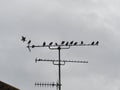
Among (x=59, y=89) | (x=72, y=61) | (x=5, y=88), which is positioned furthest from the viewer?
(x=5, y=88)

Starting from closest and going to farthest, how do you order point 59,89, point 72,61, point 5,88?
point 59,89 → point 72,61 → point 5,88

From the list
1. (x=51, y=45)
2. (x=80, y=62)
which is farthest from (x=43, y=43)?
(x=80, y=62)

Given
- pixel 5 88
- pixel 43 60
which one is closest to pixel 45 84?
pixel 43 60

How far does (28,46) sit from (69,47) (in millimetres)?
2877

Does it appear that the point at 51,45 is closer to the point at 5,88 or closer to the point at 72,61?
the point at 72,61

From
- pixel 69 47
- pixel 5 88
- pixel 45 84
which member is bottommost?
pixel 5 88

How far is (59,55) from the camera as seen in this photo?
3619 cm

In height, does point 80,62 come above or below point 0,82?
above

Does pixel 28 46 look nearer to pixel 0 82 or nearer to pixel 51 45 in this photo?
pixel 51 45

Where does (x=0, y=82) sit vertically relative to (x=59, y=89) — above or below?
below

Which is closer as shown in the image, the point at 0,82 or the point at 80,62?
the point at 80,62

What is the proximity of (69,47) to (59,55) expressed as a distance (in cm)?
176

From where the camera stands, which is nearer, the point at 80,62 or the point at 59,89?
the point at 59,89

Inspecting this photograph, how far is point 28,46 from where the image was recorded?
125 ft
